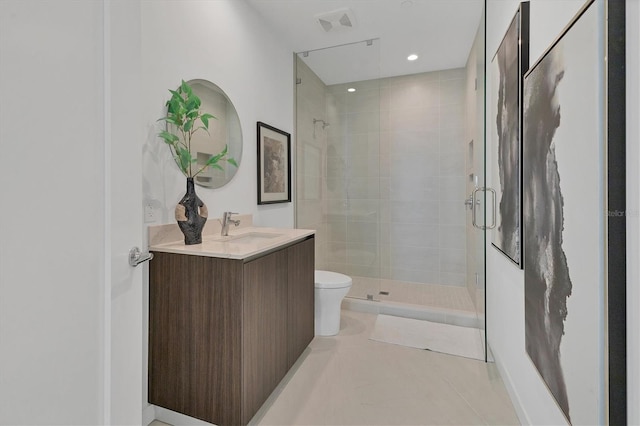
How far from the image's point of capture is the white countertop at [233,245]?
142 centimetres

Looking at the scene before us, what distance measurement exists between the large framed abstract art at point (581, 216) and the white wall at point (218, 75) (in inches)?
68.4

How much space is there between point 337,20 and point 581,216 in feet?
8.13

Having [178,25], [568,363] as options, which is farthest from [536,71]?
[178,25]

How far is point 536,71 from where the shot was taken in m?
1.10

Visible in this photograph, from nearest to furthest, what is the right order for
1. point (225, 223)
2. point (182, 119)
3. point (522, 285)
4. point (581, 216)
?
1. point (581, 216)
2. point (522, 285)
3. point (182, 119)
4. point (225, 223)

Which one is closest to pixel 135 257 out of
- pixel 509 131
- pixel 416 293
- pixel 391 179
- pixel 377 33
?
pixel 509 131

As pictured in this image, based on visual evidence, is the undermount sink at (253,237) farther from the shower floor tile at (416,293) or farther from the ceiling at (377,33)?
the ceiling at (377,33)

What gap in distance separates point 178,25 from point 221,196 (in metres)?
1.04

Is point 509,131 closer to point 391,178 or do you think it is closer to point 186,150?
point 186,150

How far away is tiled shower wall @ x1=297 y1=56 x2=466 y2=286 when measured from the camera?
321cm

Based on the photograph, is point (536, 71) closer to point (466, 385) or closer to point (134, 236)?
point (134, 236)

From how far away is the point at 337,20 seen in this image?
2531mm

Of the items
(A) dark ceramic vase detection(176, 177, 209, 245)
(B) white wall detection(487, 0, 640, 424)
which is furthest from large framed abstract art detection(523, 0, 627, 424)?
(A) dark ceramic vase detection(176, 177, 209, 245)

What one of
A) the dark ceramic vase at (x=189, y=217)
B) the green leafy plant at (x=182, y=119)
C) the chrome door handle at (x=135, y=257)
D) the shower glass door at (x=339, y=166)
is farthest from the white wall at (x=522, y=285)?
the dark ceramic vase at (x=189, y=217)
